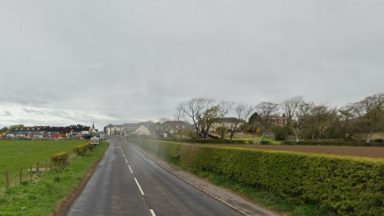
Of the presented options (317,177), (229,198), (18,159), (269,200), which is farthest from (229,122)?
(317,177)

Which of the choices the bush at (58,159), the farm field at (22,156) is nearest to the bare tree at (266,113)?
the farm field at (22,156)

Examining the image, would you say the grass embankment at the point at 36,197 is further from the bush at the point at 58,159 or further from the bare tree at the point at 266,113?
the bare tree at the point at 266,113

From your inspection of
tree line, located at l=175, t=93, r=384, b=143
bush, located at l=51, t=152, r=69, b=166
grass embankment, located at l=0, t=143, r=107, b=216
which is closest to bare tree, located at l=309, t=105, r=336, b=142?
tree line, located at l=175, t=93, r=384, b=143

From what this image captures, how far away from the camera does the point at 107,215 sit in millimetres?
16484

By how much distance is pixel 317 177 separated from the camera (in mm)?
16781

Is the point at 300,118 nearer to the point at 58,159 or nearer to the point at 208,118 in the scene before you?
the point at 208,118

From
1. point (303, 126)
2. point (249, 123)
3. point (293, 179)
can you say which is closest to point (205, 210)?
point (293, 179)

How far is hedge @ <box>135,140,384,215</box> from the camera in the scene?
44.3 feet

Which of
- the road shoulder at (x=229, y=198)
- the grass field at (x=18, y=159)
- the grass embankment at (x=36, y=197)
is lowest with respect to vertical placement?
the road shoulder at (x=229, y=198)

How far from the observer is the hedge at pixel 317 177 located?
13516mm

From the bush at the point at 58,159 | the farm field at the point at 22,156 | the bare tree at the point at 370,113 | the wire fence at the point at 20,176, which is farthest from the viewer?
the bare tree at the point at 370,113

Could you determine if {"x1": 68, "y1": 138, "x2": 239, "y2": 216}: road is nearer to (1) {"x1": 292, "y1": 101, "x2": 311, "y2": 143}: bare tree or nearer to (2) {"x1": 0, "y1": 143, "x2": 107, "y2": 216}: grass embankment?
(2) {"x1": 0, "y1": 143, "x2": 107, "y2": 216}: grass embankment

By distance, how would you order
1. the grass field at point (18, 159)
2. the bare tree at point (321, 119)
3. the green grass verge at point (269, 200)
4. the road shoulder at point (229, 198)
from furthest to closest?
the bare tree at point (321, 119) → the grass field at point (18, 159) → the road shoulder at point (229, 198) → the green grass verge at point (269, 200)

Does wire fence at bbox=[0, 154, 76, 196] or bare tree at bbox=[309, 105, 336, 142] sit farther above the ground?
bare tree at bbox=[309, 105, 336, 142]
